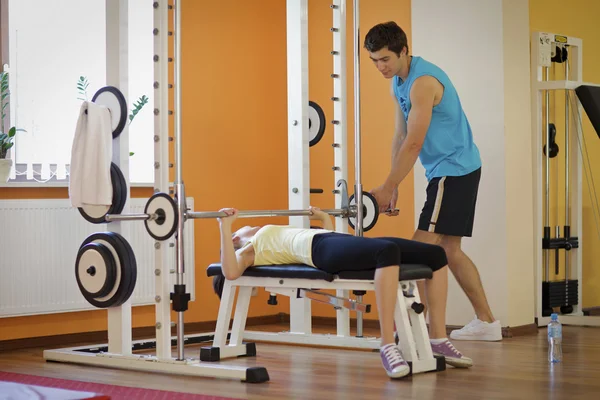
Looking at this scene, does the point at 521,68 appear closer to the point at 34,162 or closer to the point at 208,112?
the point at 208,112

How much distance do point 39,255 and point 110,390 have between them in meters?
1.51

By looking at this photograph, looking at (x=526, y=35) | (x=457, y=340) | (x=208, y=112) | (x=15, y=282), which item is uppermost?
(x=526, y=35)

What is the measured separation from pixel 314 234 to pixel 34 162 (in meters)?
1.79

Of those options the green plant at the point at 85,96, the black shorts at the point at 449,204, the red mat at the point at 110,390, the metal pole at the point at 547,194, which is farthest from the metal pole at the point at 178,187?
the metal pole at the point at 547,194

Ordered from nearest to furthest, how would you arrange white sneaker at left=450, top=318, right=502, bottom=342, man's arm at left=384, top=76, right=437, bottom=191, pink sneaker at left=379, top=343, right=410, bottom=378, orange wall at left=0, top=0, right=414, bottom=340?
pink sneaker at left=379, top=343, right=410, bottom=378 → man's arm at left=384, top=76, right=437, bottom=191 → white sneaker at left=450, top=318, right=502, bottom=342 → orange wall at left=0, top=0, right=414, bottom=340

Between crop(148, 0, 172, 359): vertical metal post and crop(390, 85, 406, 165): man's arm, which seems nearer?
crop(148, 0, 172, 359): vertical metal post

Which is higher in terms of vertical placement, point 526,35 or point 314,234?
point 526,35

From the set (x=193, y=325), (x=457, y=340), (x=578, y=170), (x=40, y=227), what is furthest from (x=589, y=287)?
(x=40, y=227)

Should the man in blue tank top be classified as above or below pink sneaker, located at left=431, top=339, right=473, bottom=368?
above

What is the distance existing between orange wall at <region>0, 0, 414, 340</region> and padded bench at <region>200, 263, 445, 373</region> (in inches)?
34.9

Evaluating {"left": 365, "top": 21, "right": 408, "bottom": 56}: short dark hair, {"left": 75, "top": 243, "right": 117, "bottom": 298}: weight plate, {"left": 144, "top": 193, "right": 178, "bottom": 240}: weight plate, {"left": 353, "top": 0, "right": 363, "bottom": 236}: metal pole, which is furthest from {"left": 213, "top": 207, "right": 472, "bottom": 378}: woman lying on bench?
{"left": 365, "top": 21, "right": 408, "bottom": 56}: short dark hair

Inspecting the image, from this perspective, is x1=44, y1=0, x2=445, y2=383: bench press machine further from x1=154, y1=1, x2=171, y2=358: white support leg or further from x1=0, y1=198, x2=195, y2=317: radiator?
x1=0, y1=198, x2=195, y2=317: radiator

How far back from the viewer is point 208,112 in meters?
5.29

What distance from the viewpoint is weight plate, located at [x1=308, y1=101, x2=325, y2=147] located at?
4.60m
